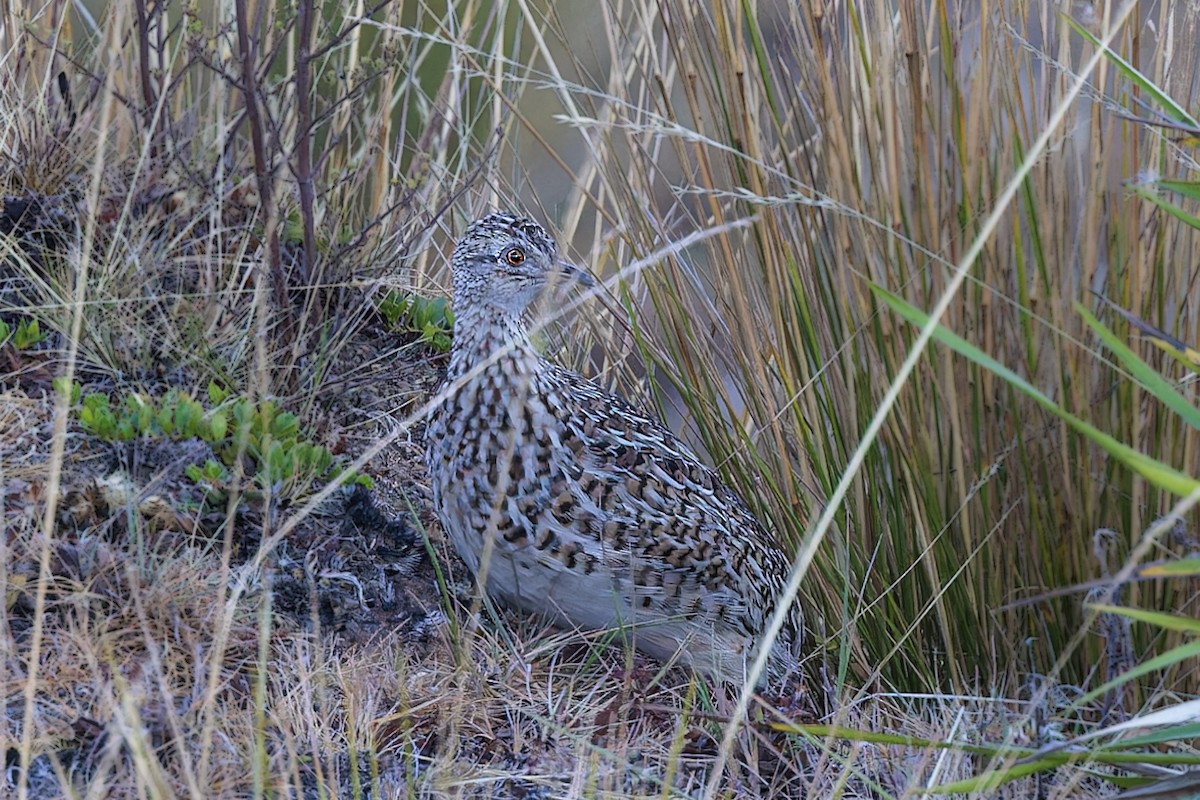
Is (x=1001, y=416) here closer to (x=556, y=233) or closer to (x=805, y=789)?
(x=805, y=789)

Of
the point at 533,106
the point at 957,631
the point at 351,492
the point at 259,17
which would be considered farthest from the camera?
the point at 533,106

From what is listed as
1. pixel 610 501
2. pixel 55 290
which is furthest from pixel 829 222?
pixel 55 290

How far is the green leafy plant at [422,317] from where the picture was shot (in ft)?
12.3

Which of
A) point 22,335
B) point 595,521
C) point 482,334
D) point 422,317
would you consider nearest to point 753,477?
point 595,521

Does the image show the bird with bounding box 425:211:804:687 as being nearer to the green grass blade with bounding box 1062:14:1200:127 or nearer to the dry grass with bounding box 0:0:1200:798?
the dry grass with bounding box 0:0:1200:798

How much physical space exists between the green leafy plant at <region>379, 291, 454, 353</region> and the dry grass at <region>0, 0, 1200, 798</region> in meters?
0.40

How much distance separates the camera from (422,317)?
3777 mm

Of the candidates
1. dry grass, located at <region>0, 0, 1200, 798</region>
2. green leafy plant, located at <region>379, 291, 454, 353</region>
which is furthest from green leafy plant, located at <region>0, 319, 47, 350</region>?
green leafy plant, located at <region>379, 291, 454, 353</region>

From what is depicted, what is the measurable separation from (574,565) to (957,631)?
0.75m

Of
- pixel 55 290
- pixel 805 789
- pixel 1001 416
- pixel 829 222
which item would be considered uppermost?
pixel 829 222

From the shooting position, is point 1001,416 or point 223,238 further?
point 223,238

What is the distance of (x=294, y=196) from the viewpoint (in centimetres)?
382

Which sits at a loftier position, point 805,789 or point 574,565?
point 574,565

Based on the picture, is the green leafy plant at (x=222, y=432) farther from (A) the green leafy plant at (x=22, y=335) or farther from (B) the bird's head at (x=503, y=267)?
(B) the bird's head at (x=503, y=267)
